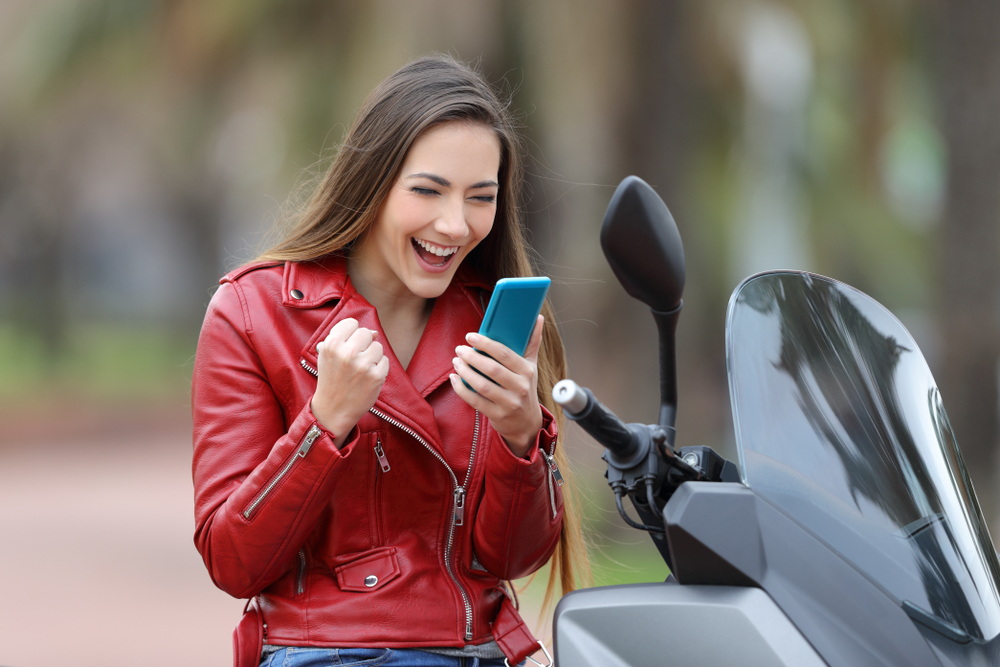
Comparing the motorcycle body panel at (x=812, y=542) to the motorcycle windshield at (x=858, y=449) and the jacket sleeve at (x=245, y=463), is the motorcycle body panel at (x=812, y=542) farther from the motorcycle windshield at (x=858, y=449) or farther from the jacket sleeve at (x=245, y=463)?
the jacket sleeve at (x=245, y=463)

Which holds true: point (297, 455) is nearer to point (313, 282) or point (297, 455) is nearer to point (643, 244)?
point (313, 282)

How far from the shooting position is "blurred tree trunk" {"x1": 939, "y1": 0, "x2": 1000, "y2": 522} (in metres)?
5.91

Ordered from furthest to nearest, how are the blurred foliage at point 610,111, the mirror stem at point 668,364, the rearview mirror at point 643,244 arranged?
the blurred foliage at point 610,111 < the mirror stem at point 668,364 < the rearview mirror at point 643,244

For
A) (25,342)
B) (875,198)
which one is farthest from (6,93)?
(25,342)

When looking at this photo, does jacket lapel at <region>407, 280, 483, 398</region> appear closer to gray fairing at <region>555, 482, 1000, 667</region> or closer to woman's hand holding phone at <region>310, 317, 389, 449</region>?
woman's hand holding phone at <region>310, 317, 389, 449</region>

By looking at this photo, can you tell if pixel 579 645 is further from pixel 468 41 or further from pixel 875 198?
pixel 875 198

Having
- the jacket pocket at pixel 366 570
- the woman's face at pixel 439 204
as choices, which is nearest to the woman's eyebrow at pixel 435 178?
the woman's face at pixel 439 204

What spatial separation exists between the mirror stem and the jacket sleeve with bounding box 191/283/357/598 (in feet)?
1.88

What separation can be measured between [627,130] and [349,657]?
6335 mm

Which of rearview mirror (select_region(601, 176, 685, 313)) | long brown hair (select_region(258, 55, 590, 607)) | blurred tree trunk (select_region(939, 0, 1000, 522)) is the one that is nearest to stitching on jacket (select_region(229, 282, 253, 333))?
long brown hair (select_region(258, 55, 590, 607))

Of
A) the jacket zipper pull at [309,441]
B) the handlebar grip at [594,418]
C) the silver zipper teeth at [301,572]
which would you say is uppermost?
the handlebar grip at [594,418]

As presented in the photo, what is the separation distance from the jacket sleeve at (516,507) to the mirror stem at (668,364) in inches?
15.0

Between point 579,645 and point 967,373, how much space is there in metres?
5.16

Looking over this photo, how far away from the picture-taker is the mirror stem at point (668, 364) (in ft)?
5.37
